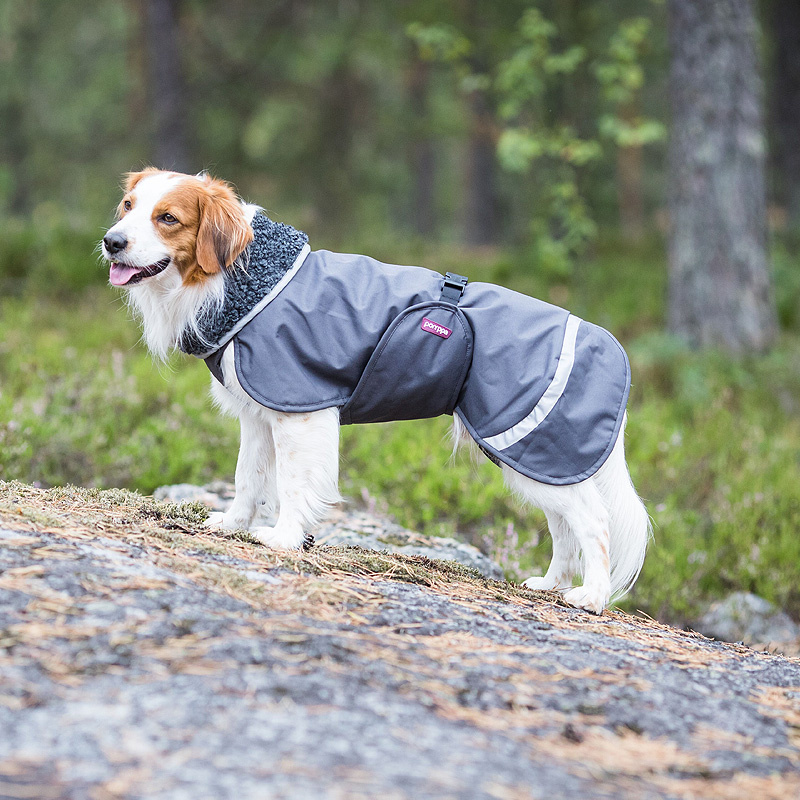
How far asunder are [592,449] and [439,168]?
31036mm

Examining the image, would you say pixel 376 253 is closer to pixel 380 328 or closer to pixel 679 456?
pixel 679 456

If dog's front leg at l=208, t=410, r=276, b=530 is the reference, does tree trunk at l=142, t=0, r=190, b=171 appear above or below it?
above

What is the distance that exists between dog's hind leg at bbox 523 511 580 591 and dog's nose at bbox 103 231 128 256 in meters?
2.19

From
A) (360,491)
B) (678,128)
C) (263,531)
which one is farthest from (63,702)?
(678,128)

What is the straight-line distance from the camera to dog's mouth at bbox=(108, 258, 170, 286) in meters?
3.60

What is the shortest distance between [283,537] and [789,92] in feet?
37.2

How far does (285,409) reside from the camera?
350 centimetres

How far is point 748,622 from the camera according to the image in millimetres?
4582

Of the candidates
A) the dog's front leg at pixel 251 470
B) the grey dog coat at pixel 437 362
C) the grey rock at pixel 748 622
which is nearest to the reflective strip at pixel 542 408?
the grey dog coat at pixel 437 362

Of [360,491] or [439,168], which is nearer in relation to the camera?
[360,491]

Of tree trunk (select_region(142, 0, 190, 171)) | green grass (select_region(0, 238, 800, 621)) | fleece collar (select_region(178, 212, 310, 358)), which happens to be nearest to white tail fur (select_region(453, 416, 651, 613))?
green grass (select_region(0, 238, 800, 621))

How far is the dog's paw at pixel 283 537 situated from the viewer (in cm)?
353

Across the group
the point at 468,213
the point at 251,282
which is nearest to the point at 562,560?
the point at 251,282

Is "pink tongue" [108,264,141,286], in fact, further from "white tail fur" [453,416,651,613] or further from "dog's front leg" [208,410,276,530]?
"white tail fur" [453,416,651,613]
